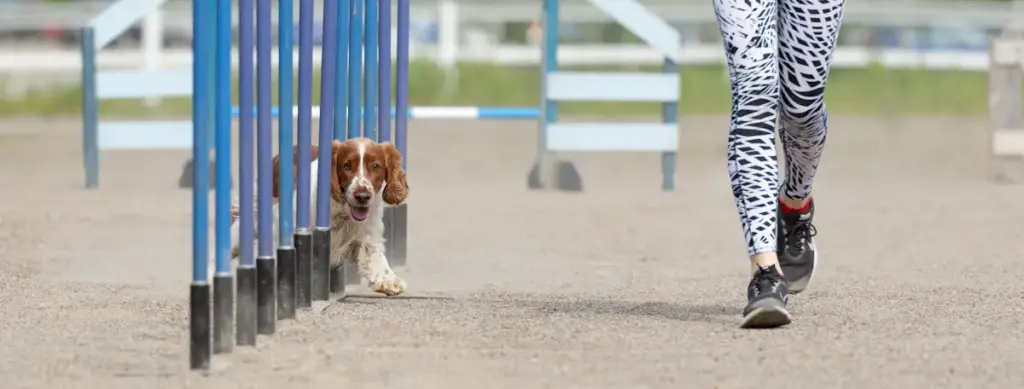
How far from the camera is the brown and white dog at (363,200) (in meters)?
5.73

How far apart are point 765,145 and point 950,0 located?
32.7m

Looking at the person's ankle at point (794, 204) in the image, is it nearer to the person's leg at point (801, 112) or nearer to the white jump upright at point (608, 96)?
the person's leg at point (801, 112)

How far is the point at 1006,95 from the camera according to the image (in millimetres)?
12938

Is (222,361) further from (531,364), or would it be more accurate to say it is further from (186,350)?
(531,364)

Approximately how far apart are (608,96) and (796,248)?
236 inches

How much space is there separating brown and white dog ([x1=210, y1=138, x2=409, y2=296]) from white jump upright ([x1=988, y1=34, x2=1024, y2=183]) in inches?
303

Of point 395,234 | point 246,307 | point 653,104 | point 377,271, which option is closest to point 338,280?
point 377,271

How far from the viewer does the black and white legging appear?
498 cm

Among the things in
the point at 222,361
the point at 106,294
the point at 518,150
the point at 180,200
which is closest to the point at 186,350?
the point at 222,361

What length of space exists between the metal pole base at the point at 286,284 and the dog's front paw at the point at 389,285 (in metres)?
0.67

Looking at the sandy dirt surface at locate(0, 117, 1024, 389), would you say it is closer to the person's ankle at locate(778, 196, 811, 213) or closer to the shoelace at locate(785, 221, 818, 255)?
the shoelace at locate(785, 221, 818, 255)

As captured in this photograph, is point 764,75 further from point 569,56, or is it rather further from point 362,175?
point 569,56

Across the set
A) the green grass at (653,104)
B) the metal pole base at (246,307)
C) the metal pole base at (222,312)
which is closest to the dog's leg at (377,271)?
the metal pole base at (246,307)

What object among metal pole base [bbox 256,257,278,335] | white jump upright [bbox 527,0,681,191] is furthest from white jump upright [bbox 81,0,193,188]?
metal pole base [bbox 256,257,278,335]
